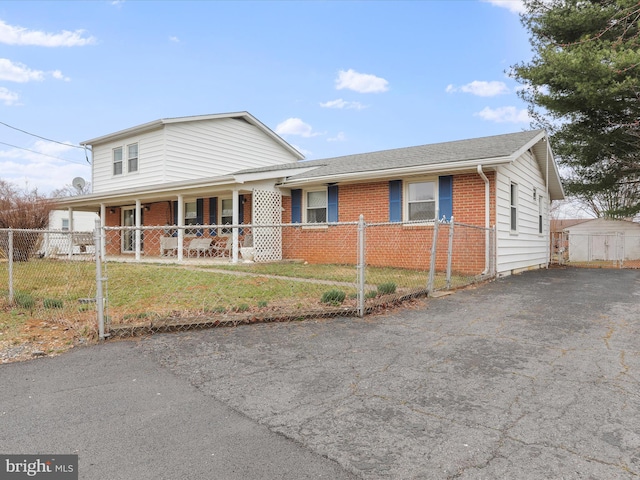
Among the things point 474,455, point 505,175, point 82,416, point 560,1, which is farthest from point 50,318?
point 560,1

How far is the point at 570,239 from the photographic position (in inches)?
928

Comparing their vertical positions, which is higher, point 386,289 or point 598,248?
point 598,248

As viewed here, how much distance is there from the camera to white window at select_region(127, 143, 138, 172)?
1808 centimetres

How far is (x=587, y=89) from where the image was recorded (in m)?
13.0

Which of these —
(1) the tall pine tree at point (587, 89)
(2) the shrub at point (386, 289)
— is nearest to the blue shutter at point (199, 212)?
(2) the shrub at point (386, 289)

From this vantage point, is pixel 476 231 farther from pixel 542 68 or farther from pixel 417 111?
pixel 417 111

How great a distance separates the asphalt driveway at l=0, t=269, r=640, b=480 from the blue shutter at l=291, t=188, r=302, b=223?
8.47 meters

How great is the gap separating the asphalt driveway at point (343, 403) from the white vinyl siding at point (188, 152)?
1395cm

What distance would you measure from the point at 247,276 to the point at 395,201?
4.89 m

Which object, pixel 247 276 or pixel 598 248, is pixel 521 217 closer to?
pixel 247 276

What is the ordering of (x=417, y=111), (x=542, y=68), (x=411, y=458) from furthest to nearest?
(x=417, y=111)
(x=542, y=68)
(x=411, y=458)

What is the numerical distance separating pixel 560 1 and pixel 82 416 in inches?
795

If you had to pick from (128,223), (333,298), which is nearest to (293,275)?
(333,298)

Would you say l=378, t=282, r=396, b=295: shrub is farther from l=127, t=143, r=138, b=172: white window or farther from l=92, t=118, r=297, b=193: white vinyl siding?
l=127, t=143, r=138, b=172: white window
